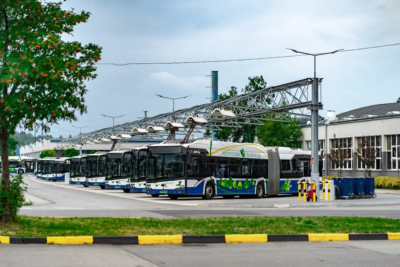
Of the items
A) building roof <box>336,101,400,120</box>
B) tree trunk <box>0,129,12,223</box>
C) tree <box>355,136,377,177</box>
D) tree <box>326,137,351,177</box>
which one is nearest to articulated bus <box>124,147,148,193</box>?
tree trunk <box>0,129,12,223</box>

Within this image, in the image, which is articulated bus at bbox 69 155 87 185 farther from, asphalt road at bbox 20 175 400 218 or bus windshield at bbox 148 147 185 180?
asphalt road at bbox 20 175 400 218

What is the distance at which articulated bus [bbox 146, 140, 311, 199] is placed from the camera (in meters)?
32.3

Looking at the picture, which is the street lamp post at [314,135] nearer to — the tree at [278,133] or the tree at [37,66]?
the tree at [37,66]

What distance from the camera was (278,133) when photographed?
6481 centimetres

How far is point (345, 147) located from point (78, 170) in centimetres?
2708

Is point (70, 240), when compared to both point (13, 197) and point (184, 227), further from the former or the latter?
point (184, 227)

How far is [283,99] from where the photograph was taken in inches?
1594

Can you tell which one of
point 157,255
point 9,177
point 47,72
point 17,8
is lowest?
point 157,255

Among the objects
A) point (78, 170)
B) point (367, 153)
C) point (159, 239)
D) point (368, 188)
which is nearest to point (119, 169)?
point (78, 170)

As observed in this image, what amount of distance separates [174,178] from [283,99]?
461 inches

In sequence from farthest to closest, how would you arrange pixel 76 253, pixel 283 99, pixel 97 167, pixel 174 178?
pixel 97 167
pixel 283 99
pixel 174 178
pixel 76 253

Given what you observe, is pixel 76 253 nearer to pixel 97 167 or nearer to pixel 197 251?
pixel 197 251

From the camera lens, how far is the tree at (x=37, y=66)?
13.6 metres

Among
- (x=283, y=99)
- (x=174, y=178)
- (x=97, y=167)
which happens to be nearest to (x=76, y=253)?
(x=174, y=178)
